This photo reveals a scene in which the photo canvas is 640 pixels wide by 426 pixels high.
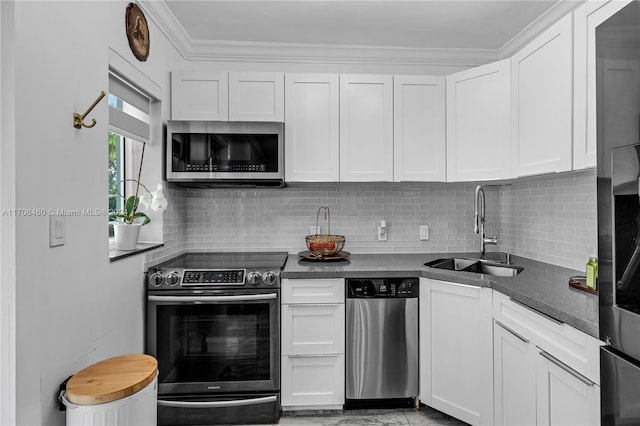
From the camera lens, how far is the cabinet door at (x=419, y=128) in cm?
274

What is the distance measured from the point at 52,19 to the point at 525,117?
2.28 metres

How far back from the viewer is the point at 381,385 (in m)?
2.40

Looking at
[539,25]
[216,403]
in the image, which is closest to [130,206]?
[216,403]

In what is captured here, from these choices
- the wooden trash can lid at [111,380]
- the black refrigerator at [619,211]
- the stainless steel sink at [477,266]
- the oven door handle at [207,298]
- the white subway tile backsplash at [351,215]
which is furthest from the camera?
the white subway tile backsplash at [351,215]

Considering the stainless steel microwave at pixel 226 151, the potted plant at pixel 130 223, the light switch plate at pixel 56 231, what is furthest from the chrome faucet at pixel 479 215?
the light switch plate at pixel 56 231

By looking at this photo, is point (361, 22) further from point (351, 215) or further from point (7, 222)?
point (7, 222)

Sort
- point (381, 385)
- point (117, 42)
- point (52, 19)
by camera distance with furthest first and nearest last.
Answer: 1. point (381, 385)
2. point (117, 42)
3. point (52, 19)

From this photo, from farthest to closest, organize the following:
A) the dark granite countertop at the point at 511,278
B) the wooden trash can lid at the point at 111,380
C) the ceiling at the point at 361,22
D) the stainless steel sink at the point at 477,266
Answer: the stainless steel sink at the point at 477,266, the ceiling at the point at 361,22, the dark granite countertop at the point at 511,278, the wooden trash can lid at the point at 111,380

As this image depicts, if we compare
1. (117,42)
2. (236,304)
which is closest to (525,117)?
(236,304)

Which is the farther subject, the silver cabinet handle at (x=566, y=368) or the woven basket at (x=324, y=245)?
the woven basket at (x=324, y=245)

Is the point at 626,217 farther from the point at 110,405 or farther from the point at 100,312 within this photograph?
the point at 100,312

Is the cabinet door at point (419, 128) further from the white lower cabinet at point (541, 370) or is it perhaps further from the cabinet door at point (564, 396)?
the cabinet door at point (564, 396)

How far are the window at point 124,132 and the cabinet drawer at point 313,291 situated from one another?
3.57ft

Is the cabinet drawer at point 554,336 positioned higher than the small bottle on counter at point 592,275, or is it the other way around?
the small bottle on counter at point 592,275
